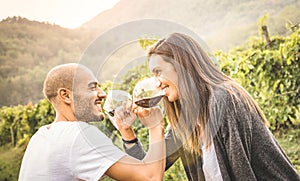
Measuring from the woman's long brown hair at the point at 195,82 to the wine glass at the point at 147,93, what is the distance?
0.10 metres

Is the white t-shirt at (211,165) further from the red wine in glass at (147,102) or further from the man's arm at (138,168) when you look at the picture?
Result: the red wine in glass at (147,102)

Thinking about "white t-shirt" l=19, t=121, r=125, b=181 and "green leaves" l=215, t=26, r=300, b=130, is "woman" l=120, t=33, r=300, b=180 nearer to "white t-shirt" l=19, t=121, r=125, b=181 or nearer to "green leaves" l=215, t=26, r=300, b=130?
"white t-shirt" l=19, t=121, r=125, b=181

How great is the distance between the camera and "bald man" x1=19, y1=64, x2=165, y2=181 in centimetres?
158

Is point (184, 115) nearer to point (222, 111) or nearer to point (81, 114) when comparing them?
point (222, 111)

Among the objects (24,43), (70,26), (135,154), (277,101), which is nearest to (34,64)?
(24,43)

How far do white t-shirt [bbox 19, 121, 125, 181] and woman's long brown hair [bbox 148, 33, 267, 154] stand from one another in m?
0.40

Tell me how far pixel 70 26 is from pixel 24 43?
0.91m

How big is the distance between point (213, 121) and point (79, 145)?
1.77 feet

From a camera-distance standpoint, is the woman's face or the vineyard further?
the vineyard

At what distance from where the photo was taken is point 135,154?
1.93 meters

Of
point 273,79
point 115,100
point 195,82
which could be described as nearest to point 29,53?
point 273,79

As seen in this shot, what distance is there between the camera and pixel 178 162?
149 inches

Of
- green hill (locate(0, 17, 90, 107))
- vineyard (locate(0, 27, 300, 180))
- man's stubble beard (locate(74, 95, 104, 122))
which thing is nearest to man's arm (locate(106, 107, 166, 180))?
man's stubble beard (locate(74, 95, 104, 122))

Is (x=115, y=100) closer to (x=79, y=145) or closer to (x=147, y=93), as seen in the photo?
(x=147, y=93)
